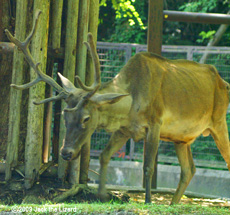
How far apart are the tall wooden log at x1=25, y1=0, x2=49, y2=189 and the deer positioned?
336 mm

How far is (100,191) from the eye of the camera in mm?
6223

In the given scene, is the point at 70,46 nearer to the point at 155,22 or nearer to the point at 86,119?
the point at 86,119

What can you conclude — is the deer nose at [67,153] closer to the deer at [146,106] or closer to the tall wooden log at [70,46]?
the deer at [146,106]

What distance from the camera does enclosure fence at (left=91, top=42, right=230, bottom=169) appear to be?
1101cm

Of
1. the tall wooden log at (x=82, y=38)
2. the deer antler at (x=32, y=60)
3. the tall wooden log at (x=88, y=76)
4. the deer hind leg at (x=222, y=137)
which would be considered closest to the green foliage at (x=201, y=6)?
the deer hind leg at (x=222, y=137)

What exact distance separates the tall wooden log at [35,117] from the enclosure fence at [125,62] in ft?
15.4

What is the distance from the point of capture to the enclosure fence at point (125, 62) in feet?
36.1

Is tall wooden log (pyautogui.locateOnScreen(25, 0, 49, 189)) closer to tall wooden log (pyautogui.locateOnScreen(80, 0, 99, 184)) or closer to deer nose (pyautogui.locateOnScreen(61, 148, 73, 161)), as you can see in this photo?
tall wooden log (pyautogui.locateOnScreen(80, 0, 99, 184))

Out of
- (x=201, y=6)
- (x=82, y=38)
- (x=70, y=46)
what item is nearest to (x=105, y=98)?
(x=70, y=46)

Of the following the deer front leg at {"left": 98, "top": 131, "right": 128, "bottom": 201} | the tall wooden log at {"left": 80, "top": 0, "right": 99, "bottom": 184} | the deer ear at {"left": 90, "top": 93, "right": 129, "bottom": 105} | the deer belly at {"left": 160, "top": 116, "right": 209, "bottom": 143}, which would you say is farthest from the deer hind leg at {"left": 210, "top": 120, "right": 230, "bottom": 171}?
the deer ear at {"left": 90, "top": 93, "right": 129, "bottom": 105}

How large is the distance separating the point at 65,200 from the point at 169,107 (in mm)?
2085

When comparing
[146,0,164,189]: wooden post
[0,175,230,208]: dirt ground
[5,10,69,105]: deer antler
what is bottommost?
[0,175,230,208]: dirt ground

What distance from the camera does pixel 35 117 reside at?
6.30m

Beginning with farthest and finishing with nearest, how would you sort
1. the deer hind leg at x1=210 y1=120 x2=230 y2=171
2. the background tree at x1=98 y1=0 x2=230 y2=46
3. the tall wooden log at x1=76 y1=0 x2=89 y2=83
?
1. the background tree at x1=98 y1=0 x2=230 y2=46
2. the deer hind leg at x1=210 y1=120 x2=230 y2=171
3. the tall wooden log at x1=76 y1=0 x2=89 y2=83
